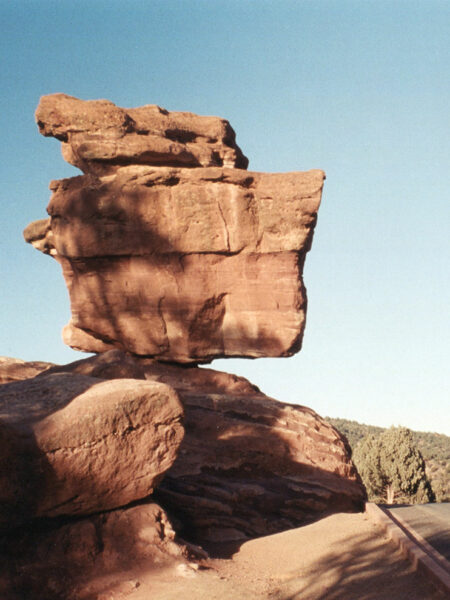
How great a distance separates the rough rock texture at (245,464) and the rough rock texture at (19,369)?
11.3ft

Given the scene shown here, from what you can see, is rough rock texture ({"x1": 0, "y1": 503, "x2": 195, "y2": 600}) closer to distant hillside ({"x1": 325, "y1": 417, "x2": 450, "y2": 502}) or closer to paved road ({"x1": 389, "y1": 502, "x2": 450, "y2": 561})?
paved road ({"x1": 389, "y1": 502, "x2": 450, "y2": 561})

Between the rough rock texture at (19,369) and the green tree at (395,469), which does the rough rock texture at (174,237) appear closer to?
the rough rock texture at (19,369)

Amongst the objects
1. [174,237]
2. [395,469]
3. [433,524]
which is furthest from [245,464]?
[395,469]

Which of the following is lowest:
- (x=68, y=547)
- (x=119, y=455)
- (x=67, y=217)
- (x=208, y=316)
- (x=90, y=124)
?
(x=68, y=547)

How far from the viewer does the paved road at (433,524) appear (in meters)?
9.46

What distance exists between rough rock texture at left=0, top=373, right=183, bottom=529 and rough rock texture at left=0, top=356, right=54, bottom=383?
7.16 metres

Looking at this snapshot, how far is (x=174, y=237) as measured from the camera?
52.2 feet

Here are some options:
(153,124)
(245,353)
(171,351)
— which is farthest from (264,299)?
(153,124)

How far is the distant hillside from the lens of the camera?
141 ft

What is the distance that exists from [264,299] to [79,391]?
757cm

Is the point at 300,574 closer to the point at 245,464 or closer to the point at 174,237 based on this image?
the point at 245,464

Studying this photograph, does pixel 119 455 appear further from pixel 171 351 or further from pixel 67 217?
pixel 67 217

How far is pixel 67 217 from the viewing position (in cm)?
1648

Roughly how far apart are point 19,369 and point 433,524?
472 inches
